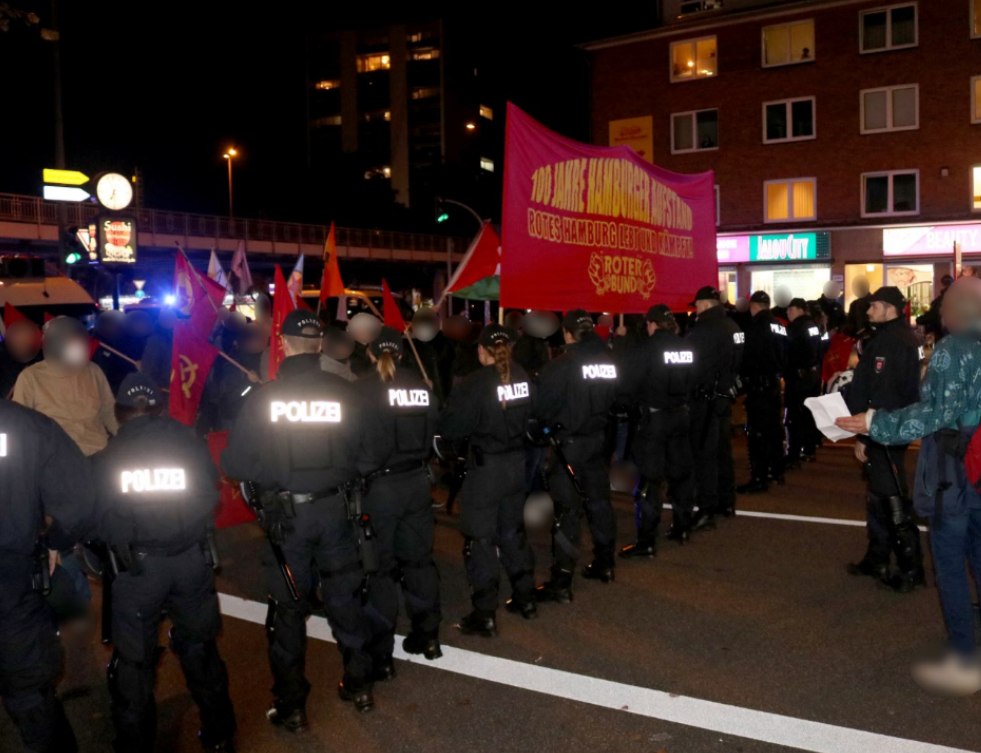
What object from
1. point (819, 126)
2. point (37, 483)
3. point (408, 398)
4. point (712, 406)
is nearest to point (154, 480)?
point (37, 483)

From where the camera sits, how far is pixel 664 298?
1002 cm

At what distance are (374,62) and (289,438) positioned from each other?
111 metres

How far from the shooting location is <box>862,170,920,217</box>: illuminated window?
29547mm

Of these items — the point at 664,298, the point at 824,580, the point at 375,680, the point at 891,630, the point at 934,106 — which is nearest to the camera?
the point at 375,680

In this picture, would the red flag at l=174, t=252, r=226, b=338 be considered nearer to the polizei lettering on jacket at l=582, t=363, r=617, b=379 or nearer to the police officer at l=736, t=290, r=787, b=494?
the polizei lettering on jacket at l=582, t=363, r=617, b=379

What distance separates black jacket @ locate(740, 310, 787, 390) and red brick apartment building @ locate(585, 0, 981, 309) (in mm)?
21559

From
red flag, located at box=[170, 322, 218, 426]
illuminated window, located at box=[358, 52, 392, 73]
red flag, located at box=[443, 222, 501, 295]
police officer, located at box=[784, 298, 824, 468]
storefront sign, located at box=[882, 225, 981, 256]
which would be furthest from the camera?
illuminated window, located at box=[358, 52, 392, 73]

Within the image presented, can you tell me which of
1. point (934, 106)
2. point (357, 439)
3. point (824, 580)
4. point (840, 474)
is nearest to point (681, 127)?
point (934, 106)

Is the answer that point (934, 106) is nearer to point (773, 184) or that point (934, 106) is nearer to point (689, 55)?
point (773, 184)

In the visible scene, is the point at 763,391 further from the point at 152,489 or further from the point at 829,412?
the point at 152,489

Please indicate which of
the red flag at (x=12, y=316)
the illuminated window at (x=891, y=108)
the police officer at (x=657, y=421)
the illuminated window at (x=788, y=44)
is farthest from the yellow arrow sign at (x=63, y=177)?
the illuminated window at (x=891, y=108)

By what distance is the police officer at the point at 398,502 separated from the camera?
205 inches

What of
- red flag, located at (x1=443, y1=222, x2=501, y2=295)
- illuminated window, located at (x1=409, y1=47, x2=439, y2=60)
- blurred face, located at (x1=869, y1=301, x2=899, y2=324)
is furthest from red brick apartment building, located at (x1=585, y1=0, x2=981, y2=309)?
illuminated window, located at (x1=409, y1=47, x2=439, y2=60)

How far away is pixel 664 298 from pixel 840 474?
3387mm
